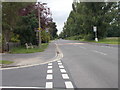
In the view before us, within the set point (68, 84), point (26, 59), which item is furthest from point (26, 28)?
point (68, 84)

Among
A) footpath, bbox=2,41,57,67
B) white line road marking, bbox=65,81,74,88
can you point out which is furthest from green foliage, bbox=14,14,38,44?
white line road marking, bbox=65,81,74,88

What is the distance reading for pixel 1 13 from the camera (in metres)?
21.9

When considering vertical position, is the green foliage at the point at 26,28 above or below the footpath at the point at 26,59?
above

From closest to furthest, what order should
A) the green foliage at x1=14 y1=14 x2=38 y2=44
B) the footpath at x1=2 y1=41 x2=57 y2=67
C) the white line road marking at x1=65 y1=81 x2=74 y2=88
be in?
the white line road marking at x1=65 y1=81 x2=74 y2=88 < the footpath at x1=2 y1=41 x2=57 y2=67 < the green foliage at x1=14 y1=14 x2=38 y2=44

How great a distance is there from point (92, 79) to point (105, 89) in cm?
139

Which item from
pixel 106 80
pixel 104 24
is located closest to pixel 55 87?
pixel 106 80

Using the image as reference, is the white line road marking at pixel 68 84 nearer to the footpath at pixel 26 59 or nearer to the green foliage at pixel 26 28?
the footpath at pixel 26 59

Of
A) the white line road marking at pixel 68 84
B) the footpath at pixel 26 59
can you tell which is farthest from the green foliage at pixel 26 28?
the white line road marking at pixel 68 84

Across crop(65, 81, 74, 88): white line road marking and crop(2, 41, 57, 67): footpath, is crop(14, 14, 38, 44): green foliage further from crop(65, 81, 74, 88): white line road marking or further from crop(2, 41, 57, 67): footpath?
crop(65, 81, 74, 88): white line road marking

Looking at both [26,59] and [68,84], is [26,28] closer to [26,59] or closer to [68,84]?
[26,59]

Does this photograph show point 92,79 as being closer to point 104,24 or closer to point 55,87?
point 55,87

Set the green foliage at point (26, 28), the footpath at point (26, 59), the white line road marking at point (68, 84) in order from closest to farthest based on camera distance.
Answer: the white line road marking at point (68, 84) < the footpath at point (26, 59) < the green foliage at point (26, 28)

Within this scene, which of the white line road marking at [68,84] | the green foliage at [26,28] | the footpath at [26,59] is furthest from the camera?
Answer: the green foliage at [26,28]

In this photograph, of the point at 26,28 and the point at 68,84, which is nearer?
the point at 68,84
